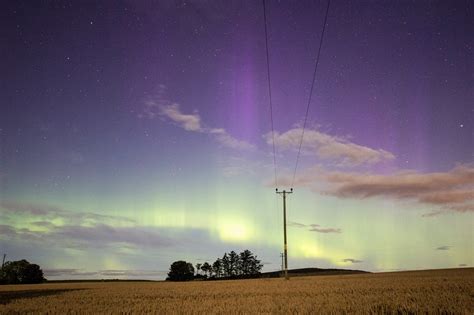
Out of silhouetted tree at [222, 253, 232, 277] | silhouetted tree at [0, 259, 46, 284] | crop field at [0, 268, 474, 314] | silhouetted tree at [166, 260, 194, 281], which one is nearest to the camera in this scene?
crop field at [0, 268, 474, 314]

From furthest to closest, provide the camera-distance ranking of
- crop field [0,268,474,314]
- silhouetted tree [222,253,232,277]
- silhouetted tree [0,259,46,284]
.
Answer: silhouetted tree [222,253,232,277]
silhouetted tree [0,259,46,284]
crop field [0,268,474,314]

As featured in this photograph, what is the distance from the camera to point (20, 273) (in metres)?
99.0

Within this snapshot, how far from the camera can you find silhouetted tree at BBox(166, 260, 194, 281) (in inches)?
4793

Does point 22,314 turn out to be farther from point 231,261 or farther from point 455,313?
point 231,261

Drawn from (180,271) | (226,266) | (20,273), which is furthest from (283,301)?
(226,266)

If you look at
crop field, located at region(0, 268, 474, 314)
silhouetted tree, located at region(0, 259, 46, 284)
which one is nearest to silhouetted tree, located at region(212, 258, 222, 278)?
silhouetted tree, located at region(0, 259, 46, 284)

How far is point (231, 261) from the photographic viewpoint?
470 ft

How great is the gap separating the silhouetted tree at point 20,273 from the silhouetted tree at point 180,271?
35963mm

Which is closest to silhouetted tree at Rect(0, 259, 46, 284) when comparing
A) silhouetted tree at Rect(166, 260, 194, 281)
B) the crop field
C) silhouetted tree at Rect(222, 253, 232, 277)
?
silhouetted tree at Rect(166, 260, 194, 281)

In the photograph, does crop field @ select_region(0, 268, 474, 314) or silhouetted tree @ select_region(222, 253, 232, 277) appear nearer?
crop field @ select_region(0, 268, 474, 314)

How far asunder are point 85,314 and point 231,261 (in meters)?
132

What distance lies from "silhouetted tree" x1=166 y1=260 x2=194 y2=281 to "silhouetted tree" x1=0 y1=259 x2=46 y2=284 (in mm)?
35963

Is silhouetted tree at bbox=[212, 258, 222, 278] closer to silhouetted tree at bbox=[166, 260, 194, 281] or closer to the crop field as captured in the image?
silhouetted tree at bbox=[166, 260, 194, 281]

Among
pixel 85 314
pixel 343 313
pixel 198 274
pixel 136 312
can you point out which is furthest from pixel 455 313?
pixel 198 274
